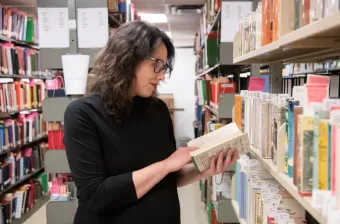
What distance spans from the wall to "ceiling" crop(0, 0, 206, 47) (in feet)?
2.41

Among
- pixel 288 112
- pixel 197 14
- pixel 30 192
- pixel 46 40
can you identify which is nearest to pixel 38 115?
pixel 30 192

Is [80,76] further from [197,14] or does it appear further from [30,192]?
[197,14]

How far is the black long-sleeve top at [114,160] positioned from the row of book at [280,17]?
1.93 ft

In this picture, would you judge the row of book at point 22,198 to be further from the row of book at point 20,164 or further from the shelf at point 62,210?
the shelf at point 62,210

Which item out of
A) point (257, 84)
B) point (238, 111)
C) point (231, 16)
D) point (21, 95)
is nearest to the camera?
point (257, 84)

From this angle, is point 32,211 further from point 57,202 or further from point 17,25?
point 17,25

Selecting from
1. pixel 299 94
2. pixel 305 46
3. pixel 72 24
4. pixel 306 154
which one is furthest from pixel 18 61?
pixel 306 154

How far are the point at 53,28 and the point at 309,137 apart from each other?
8.24 ft

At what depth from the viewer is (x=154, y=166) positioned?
124 cm

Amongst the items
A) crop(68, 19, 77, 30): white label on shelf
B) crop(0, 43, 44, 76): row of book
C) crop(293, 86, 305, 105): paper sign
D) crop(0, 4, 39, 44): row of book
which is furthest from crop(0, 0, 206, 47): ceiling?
crop(293, 86, 305, 105): paper sign

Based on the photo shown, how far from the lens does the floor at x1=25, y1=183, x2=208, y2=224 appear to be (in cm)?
392

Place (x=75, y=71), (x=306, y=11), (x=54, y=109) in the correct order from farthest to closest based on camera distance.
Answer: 1. (x=54, y=109)
2. (x=75, y=71)
3. (x=306, y=11)

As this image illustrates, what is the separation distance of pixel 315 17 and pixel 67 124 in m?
0.89

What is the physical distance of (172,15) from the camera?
18.6ft
